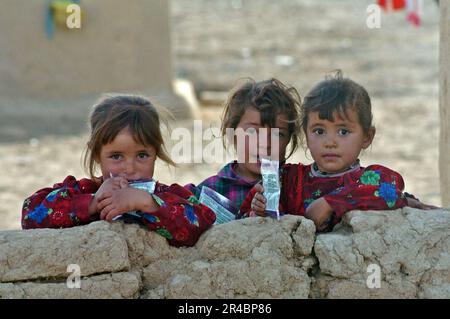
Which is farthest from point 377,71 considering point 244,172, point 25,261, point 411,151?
point 25,261

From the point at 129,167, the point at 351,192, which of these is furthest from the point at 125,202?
the point at 351,192

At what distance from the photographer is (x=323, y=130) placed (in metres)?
3.45

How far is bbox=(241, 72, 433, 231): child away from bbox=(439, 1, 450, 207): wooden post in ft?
2.34

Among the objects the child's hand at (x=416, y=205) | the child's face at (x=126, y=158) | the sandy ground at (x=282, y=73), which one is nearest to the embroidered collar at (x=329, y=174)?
the child's hand at (x=416, y=205)

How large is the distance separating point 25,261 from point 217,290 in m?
0.60

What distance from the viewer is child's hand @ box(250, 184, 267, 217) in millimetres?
3219

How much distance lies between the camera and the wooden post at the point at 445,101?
4.06 m

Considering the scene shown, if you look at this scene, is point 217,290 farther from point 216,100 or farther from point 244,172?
point 216,100

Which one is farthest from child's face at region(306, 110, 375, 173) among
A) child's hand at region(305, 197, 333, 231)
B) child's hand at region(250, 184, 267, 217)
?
child's hand at region(250, 184, 267, 217)

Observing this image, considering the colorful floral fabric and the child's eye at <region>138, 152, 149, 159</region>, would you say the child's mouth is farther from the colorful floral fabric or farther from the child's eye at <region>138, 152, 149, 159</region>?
the child's eye at <region>138, 152, 149, 159</region>

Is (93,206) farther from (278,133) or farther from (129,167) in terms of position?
(278,133)

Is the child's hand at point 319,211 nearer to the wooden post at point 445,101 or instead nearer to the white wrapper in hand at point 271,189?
the white wrapper in hand at point 271,189

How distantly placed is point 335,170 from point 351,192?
190mm

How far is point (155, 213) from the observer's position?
317cm
